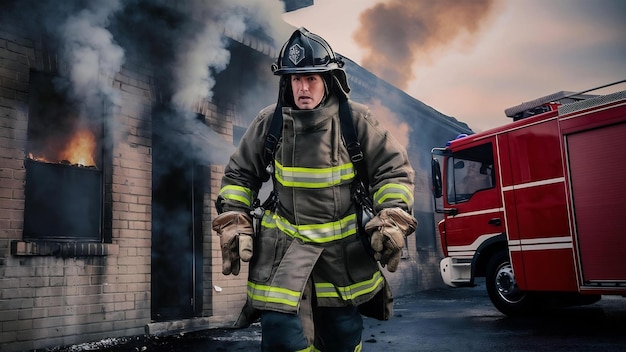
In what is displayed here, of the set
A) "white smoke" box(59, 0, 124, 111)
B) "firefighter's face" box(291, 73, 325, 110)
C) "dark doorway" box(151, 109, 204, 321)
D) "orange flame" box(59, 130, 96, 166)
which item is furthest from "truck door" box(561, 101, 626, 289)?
"orange flame" box(59, 130, 96, 166)

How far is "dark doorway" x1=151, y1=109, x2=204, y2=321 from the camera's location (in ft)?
22.4

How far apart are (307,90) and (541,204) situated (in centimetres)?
513

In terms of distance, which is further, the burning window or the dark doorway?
the dark doorway

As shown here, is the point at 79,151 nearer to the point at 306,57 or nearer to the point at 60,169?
the point at 60,169

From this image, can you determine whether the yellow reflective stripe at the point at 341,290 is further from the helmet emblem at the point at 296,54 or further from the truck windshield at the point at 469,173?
the truck windshield at the point at 469,173

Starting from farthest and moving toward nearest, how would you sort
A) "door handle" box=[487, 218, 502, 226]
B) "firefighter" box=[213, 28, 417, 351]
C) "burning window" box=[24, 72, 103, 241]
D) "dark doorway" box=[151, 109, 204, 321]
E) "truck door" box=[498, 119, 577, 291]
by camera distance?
→ "door handle" box=[487, 218, 502, 226] → "dark doorway" box=[151, 109, 204, 321] → "truck door" box=[498, 119, 577, 291] → "burning window" box=[24, 72, 103, 241] → "firefighter" box=[213, 28, 417, 351]

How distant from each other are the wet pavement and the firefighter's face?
3.19 meters

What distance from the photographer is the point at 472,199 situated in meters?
7.95

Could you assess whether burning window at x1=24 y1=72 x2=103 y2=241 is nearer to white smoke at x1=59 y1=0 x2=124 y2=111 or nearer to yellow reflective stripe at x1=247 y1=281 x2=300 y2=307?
white smoke at x1=59 y1=0 x2=124 y2=111

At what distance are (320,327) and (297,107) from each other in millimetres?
987

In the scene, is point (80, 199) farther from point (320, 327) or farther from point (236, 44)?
point (320, 327)

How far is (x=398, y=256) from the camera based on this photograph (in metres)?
2.34

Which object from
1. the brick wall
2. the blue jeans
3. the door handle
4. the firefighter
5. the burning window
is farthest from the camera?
the door handle

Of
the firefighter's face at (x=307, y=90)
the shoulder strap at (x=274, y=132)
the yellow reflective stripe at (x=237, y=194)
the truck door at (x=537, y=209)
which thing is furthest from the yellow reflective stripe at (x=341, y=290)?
the truck door at (x=537, y=209)
